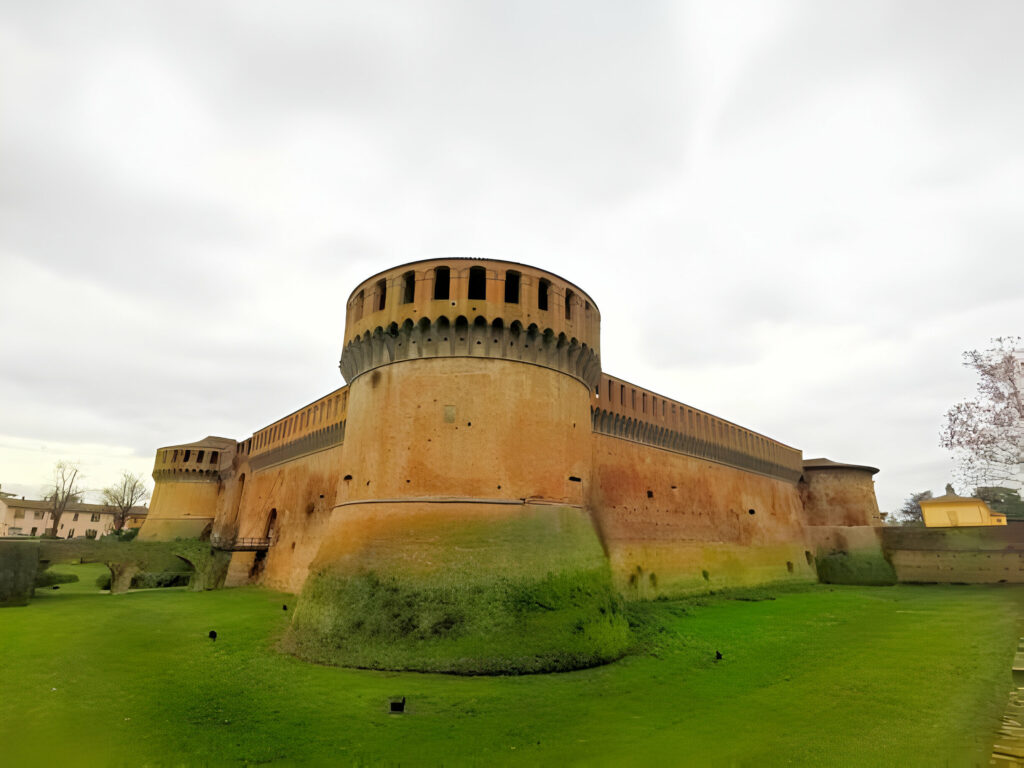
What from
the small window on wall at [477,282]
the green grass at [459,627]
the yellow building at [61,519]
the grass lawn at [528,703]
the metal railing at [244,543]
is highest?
the small window on wall at [477,282]

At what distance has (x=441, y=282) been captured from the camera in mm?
13375

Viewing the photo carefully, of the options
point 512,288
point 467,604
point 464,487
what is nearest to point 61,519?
point 464,487

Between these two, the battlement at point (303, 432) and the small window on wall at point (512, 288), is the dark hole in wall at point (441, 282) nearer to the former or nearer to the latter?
the small window on wall at point (512, 288)

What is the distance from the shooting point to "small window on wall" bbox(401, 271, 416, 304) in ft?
43.1

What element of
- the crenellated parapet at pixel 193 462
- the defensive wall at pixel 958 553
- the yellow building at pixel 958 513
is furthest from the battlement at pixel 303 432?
the yellow building at pixel 958 513

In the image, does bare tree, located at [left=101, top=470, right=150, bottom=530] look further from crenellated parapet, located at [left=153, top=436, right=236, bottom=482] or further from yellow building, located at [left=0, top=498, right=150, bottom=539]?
crenellated parapet, located at [left=153, top=436, right=236, bottom=482]

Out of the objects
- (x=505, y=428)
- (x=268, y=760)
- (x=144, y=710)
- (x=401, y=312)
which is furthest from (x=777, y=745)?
(x=401, y=312)

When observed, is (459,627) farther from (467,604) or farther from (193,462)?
(193,462)

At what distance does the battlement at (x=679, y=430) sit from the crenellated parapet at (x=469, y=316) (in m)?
6.63

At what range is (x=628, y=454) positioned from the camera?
69.3 ft

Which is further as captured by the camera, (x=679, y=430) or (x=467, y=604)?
(x=679, y=430)

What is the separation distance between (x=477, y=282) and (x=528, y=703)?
9.17 m

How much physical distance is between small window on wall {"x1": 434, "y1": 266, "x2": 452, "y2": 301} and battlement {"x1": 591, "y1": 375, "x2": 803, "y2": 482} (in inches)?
326

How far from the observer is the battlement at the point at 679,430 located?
2061 centimetres
